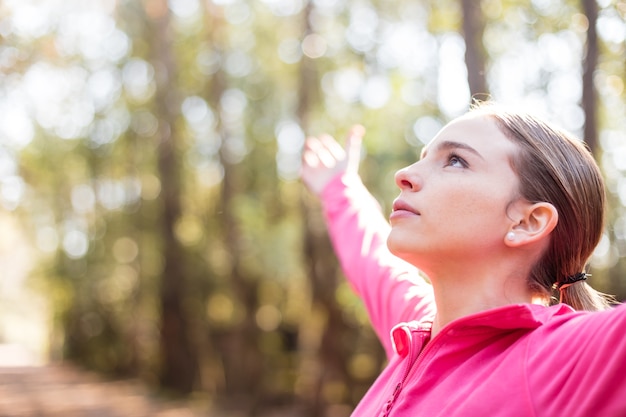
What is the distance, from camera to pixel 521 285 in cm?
175

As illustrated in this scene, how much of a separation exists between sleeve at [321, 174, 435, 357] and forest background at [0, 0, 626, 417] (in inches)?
176

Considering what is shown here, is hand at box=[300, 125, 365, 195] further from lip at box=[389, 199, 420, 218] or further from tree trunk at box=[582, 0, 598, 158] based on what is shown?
tree trunk at box=[582, 0, 598, 158]

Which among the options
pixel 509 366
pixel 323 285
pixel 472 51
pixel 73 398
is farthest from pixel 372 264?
pixel 73 398

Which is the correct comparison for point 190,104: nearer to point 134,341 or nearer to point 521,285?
point 134,341

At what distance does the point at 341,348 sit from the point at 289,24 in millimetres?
6897

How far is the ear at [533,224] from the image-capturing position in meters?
1.69

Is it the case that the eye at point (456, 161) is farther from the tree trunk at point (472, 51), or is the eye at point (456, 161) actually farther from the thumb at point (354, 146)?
the tree trunk at point (472, 51)

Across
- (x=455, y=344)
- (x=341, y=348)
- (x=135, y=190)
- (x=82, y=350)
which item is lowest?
(x=82, y=350)

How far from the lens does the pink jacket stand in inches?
52.3

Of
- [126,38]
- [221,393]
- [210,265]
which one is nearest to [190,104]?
[126,38]

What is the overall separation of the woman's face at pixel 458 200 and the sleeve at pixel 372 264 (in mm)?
344

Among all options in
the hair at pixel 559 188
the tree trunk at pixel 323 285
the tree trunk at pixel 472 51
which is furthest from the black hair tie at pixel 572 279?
the tree trunk at pixel 323 285

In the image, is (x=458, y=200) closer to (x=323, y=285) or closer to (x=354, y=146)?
(x=354, y=146)

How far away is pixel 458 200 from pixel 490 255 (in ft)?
0.48
